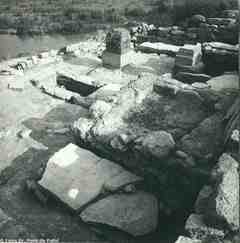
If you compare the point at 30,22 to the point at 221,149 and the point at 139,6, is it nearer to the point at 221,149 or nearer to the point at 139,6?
the point at 139,6

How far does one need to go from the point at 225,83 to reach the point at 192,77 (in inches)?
51.1

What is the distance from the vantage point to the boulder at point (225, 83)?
728cm

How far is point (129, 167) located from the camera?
5.24 meters

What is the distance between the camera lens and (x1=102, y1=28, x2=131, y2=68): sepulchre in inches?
407

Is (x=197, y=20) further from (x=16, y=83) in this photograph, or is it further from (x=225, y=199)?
(x=225, y=199)

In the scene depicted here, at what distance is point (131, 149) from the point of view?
522cm

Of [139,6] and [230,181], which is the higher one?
[139,6]

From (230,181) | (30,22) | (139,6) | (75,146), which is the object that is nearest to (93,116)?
(75,146)

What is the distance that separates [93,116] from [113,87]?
7.68 feet

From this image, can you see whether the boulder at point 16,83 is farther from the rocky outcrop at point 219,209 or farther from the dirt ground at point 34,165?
the rocky outcrop at point 219,209

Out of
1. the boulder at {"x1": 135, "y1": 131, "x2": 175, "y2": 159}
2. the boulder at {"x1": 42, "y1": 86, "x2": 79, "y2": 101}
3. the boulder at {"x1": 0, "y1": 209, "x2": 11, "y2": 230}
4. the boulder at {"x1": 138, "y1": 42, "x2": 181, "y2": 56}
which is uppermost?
the boulder at {"x1": 138, "y1": 42, "x2": 181, "y2": 56}

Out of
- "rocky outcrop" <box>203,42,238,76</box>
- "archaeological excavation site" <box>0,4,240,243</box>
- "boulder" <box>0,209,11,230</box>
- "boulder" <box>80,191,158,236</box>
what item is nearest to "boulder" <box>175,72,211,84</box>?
"archaeological excavation site" <box>0,4,240,243</box>

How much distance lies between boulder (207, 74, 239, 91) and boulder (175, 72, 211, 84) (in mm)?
659

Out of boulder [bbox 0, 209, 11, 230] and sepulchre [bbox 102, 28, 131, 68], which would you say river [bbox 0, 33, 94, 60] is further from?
boulder [bbox 0, 209, 11, 230]
